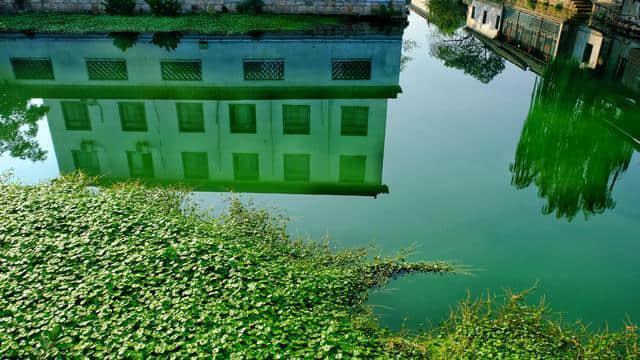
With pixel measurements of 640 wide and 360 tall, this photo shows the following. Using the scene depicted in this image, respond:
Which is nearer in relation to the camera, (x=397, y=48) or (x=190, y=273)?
(x=190, y=273)

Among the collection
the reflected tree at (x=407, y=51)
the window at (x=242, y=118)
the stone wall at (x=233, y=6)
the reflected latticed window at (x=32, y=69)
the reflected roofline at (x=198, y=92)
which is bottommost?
the window at (x=242, y=118)

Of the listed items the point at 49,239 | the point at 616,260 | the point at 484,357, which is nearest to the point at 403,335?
the point at 484,357

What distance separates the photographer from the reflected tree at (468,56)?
23.0 metres

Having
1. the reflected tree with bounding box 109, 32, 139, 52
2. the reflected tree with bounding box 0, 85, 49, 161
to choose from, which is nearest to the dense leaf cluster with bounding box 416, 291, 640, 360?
the reflected tree with bounding box 0, 85, 49, 161

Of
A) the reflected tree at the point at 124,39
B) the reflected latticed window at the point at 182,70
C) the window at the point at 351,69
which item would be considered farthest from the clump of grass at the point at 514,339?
the reflected tree at the point at 124,39

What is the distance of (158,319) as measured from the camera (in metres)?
5.87

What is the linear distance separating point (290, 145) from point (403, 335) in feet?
25.8

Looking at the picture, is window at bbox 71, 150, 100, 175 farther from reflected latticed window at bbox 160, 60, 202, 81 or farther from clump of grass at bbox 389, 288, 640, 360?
clump of grass at bbox 389, 288, 640, 360

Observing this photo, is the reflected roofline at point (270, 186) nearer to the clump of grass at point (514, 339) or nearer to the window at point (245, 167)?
the window at point (245, 167)

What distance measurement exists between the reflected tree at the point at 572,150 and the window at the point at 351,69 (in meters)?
7.55

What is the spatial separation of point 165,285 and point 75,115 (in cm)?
1100

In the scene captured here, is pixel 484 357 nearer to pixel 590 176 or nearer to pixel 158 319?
pixel 158 319

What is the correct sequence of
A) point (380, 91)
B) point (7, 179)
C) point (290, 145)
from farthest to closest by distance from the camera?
point (380, 91)
point (290, 145)
point (7, 179)

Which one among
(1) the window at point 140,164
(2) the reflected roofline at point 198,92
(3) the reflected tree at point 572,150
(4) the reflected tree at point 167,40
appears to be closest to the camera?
(3) the reflected tree at point 572,150
